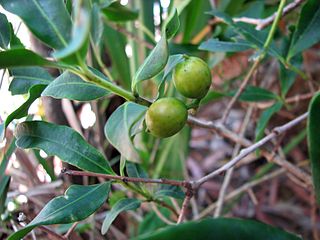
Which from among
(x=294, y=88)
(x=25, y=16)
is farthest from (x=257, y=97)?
(x=294, y=88)

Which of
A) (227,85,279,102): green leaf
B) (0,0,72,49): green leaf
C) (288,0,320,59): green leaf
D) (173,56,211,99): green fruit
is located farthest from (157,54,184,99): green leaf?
(227,85,279,102): green leaf

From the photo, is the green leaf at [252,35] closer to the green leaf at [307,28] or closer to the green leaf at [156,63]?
the green leaf at [307,28]

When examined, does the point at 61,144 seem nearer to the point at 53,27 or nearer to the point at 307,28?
the point at 53,27

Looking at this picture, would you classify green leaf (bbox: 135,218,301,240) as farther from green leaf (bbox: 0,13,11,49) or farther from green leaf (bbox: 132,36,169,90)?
green leaf (bbox: 0,13,11,49)

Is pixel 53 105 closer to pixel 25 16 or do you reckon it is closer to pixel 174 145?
pixel 25 16

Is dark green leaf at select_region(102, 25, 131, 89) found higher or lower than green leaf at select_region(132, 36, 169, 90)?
lower

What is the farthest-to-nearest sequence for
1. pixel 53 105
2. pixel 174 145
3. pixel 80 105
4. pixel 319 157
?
pixel 174 145, pixel 80 105, pixel 53 105, pixel 319 157
